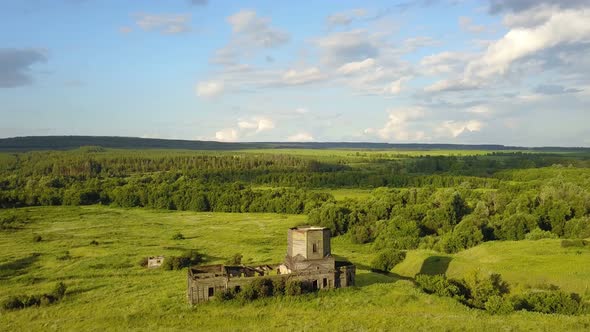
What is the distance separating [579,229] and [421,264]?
32.9m

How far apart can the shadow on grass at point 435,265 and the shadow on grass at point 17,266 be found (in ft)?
165

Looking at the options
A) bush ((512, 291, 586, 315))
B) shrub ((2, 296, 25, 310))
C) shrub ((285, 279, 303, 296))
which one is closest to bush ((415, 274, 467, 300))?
bush ((512, 291, 586, 315))

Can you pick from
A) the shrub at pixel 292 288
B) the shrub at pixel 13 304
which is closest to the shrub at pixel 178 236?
the shrub at pixel 13 304

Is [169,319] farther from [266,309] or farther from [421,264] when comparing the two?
[421,264]

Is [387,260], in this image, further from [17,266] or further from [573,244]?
[17,266]

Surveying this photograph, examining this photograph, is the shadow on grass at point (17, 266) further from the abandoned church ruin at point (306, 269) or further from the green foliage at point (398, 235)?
the green foliage at point (398, 235)

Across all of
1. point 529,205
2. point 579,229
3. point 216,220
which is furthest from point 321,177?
point 579,229

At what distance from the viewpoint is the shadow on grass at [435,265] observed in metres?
59.6

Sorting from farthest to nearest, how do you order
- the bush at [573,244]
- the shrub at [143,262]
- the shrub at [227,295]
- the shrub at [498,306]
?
the shrub at [143,262] → the bush at [573,244] → the shrub at [227,295] → the shrub at [498,306]

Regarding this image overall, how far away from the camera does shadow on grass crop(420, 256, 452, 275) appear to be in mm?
59562

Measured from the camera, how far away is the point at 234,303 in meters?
42.6

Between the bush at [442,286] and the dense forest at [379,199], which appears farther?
the dense forest at [379,199]

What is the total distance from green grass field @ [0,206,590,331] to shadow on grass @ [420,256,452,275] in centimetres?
14

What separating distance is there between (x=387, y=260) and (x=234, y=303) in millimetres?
28063
